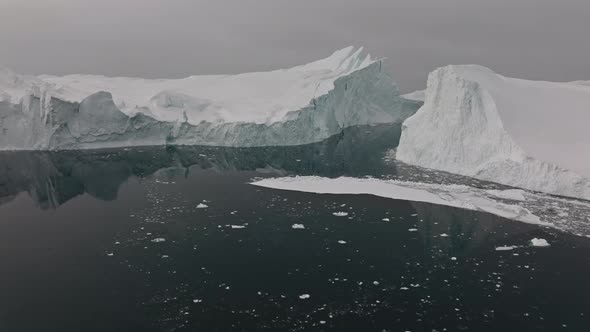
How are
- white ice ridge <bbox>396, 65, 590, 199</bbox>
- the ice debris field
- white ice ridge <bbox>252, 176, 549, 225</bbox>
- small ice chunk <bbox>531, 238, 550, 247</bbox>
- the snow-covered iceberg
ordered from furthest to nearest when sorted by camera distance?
the snow-covered iceberg < the ice debris field < white ice ridge <bbox>396, 65, 590, 199</bbox> < white ice ridge <bbox>252, 176, 549, 225</bbox> < small ice chunk <bbox>531, 238, 550, 247</bbox>

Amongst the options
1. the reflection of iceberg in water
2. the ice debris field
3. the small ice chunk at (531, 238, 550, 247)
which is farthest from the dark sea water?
the ice debris field

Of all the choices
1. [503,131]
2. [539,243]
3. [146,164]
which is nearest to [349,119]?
[146,164]

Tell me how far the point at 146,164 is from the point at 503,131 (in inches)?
726

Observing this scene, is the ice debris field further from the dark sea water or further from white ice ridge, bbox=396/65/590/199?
the dark sea water

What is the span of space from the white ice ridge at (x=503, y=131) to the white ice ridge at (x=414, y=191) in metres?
→ 2.08

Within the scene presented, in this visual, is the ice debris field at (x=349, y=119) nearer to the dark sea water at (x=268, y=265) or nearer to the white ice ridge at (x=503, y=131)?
the white ice ridge at (x=503, y=131)

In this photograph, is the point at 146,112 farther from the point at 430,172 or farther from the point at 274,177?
the point at 430,172

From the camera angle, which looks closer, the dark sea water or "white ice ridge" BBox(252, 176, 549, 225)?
the dark sea water

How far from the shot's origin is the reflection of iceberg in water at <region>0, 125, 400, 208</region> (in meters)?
18.6

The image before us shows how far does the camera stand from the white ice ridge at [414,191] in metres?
15.1

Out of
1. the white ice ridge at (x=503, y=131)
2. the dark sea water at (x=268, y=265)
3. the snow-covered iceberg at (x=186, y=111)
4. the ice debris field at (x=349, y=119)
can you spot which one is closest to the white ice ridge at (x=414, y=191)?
the ice debris field at (x=349, y=119)

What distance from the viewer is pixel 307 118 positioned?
32.9 meters

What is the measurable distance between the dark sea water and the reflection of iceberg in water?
0.40 metres

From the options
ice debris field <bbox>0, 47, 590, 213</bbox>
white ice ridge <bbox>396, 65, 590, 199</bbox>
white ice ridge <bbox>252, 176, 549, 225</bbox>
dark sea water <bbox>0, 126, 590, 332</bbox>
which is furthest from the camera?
ice debris field <bbox>0, 47, 590, 213</bbox>
